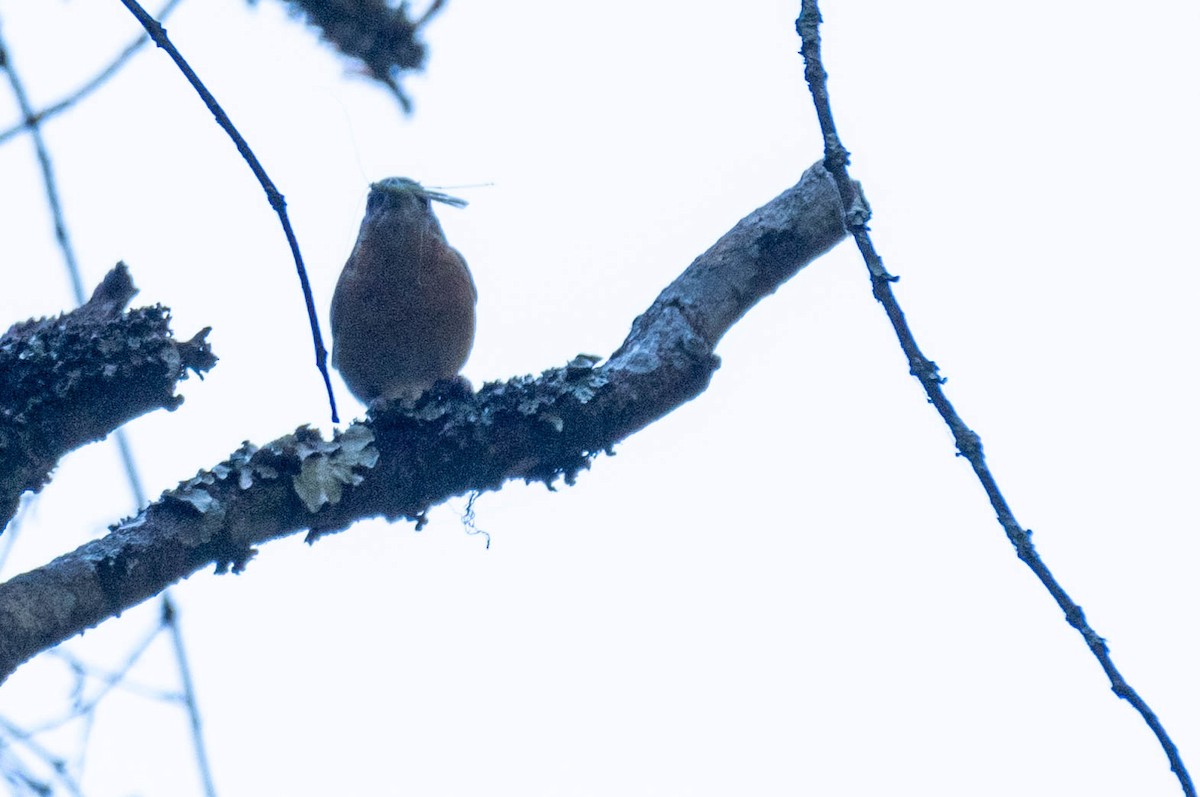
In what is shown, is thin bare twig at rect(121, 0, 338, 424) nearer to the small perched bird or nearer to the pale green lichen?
the pale green lichen

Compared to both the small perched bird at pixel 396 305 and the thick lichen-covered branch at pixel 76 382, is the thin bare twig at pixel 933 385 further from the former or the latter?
the small perched bird at pixel 396 305

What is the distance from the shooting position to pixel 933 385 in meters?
2.07

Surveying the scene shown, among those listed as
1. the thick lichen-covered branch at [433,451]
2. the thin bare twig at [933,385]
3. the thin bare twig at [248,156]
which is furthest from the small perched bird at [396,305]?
the thin bare twig at [933,385]

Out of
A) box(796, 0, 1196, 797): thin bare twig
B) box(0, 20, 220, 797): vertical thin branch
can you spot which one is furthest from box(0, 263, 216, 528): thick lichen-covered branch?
box(796, 0, 1196, 797): thin bare twig

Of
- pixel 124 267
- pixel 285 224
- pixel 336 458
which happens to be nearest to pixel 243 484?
pixel 336 458

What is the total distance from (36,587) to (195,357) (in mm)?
770

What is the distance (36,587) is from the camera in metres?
2.73

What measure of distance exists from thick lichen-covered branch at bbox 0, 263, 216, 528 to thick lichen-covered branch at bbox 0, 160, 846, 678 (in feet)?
0.93

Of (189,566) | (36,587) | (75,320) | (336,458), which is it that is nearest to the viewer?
(36,587)

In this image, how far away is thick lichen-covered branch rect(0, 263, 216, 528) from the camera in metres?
3.10

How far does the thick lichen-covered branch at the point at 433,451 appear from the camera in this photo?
9.26 feet

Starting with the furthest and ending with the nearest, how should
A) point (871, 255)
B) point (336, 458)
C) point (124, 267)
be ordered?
point (124, 267)
point (336, 458)
point (871, 255)

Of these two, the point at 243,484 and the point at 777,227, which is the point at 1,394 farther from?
the point at 777,227

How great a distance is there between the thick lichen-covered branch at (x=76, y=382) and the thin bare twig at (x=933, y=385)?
172 cm
